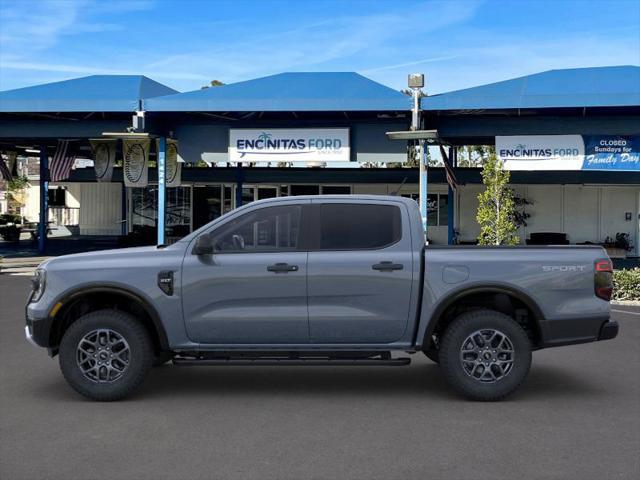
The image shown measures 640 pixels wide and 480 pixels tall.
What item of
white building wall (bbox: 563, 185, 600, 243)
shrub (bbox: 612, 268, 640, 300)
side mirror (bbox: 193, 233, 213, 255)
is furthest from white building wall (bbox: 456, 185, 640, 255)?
side mirror (bbox: 193, 233, 213, 255)

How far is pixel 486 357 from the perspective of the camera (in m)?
6.37

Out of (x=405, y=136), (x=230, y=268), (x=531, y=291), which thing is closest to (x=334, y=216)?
(x=230, y=268)

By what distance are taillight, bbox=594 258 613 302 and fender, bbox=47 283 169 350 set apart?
4.05m

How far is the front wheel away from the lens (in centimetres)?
634

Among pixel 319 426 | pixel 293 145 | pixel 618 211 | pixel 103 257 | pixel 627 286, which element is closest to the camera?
pixel 319 426

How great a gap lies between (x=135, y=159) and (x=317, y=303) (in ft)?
57.2

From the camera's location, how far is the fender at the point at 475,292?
6.30 metres

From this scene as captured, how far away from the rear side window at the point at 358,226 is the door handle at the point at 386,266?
212 mm

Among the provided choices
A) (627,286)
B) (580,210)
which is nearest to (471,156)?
(580,210)

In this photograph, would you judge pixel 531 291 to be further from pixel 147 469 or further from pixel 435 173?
pixel 435 173

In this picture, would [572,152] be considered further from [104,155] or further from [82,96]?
[104,155]

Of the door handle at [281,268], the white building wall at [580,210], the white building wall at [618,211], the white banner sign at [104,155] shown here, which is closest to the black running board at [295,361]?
the door handle at [281,268]

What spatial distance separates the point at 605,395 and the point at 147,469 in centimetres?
447

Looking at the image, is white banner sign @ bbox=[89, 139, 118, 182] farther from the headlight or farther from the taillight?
the taillight
